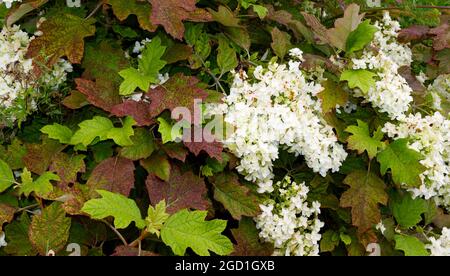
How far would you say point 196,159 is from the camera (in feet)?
6.70

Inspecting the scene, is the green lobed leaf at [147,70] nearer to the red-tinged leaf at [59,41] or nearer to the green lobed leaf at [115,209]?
the red-tinged leaf at [59,41]

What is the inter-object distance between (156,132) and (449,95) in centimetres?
128

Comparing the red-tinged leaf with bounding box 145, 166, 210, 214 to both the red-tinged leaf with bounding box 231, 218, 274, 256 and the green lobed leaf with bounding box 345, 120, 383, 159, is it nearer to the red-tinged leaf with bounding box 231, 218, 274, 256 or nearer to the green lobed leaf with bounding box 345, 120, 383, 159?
the red-tinged leaf with bounding box 231, 218, 274, 256

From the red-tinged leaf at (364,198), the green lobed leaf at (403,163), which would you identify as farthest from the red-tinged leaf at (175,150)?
the green lobed leaf at (403,163)

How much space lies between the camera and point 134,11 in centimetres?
203

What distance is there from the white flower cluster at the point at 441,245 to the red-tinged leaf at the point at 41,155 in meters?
1.27

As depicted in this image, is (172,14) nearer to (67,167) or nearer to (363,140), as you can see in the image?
(67,167)

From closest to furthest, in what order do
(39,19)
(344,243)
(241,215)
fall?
1. (241,215)
2. (344,243)
3. (39,19)

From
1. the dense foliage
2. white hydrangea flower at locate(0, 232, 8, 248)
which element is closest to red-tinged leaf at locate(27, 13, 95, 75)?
the dense foliage

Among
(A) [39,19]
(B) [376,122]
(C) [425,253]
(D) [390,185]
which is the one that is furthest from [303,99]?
(A) [39,19]

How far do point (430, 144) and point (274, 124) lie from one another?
553mm

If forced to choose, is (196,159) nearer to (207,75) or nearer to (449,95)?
(207,75)

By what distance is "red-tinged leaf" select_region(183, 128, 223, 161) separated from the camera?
1.87 meters

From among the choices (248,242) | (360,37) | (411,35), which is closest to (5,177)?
(248,242)
